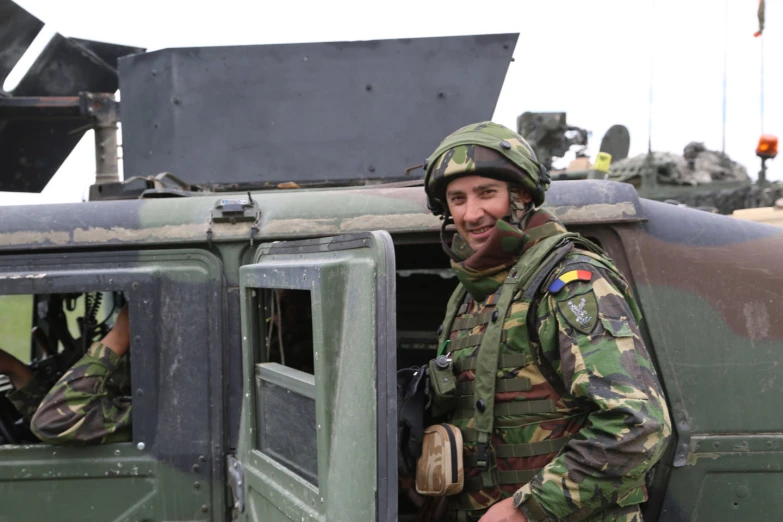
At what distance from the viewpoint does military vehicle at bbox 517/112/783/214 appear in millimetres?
8570

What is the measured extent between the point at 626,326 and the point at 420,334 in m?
2.51

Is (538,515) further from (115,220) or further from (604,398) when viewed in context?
(115,220)

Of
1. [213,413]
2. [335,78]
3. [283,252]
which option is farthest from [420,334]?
[283,252]

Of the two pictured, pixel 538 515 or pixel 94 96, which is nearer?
pixel 538 515

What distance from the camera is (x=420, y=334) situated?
4430 millimetres

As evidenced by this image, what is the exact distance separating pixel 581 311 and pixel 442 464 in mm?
535

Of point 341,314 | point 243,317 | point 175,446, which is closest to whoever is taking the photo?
point 341,314

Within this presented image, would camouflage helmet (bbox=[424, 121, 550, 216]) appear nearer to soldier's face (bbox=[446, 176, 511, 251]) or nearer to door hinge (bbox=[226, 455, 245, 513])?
soldier's face (bbox=[446, 176, 511, 251])

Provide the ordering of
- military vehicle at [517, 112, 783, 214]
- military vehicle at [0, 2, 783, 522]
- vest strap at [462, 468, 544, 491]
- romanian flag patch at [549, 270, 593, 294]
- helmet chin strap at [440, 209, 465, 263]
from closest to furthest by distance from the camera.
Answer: romanian flag patch at [549, 270, 593, 294] → vest strap at [462, 468, 544, 491] → helmet chin strap at [440, 209, 465, 263] → military vehicle at [0, 2, 783, 522] → military vehicle at [517, 112, 783, 214]

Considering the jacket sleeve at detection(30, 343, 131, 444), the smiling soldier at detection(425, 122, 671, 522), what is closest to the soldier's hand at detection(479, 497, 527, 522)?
the smiling soldier at detection(425, 122, 671, 522)

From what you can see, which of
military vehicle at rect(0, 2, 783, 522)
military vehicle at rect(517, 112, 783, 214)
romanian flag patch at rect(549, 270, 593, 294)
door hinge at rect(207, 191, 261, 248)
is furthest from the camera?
military vehicle at rect(517, 112, 783, 214)

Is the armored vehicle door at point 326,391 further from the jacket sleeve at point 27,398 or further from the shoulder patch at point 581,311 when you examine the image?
the jacket sleeve at point 27,398

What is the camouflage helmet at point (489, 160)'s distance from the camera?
2.28m

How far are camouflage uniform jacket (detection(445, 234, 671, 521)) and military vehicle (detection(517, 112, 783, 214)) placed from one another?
21.1 feet
